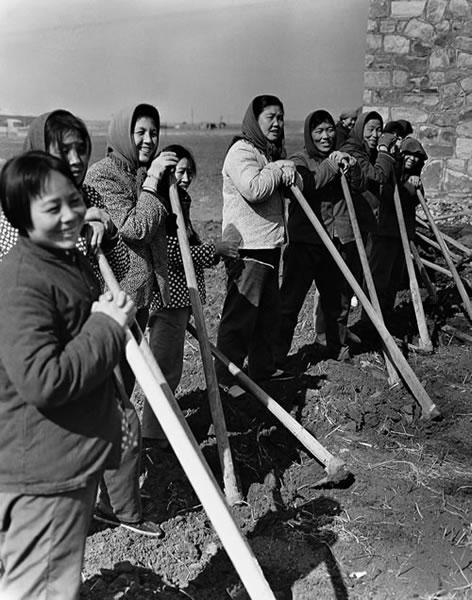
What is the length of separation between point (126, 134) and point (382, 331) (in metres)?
2.26

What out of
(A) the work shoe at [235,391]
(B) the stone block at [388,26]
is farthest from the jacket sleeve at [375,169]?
(B) the stone block at [388,26]

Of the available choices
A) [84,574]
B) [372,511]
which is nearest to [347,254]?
[372,511]

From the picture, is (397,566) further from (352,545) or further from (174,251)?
(174,251)

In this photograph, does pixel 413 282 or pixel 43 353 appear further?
pixel 413 282

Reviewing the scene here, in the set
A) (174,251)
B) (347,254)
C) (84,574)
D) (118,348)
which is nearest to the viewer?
(118,348)

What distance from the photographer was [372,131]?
5.76 meters

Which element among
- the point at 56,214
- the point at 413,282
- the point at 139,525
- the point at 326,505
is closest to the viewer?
the point at 56,214

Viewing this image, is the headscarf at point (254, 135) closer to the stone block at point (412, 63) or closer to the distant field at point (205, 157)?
the distant field at point (205, 157)

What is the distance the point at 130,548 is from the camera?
10.6ft

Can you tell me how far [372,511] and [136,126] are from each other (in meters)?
2.15

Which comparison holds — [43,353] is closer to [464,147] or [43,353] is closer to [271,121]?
[271,121]

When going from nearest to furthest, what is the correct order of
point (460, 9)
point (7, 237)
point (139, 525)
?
point (7, 237) → point (139, 525) → point (460, 9)

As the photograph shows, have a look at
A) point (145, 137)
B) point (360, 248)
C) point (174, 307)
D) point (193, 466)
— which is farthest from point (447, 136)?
point (193, 466)

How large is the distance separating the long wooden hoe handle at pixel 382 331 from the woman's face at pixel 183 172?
0.90m
